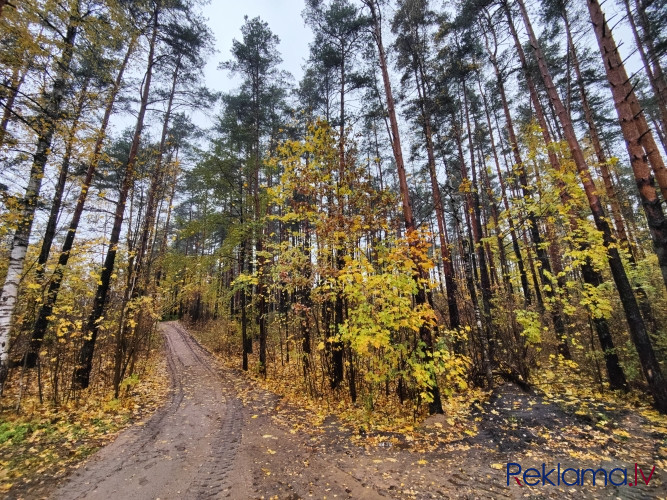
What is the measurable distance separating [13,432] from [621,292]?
41.9 ft

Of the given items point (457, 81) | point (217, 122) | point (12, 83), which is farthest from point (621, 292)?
point (217, 122)

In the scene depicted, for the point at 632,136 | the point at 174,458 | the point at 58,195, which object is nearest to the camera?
the point at 174,458

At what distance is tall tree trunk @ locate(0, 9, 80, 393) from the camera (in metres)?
5.44

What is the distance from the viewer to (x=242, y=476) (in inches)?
157

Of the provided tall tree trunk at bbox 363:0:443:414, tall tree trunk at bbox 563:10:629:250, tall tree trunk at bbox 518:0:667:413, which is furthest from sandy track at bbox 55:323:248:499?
tall tree trunk at bbox 563:10:629:250

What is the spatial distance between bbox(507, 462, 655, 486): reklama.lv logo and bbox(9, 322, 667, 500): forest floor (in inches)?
2.2

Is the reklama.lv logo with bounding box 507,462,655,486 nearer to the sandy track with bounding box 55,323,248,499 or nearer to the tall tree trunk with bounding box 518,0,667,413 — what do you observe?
the tall tree trunk with bounding box 518,0,667,413

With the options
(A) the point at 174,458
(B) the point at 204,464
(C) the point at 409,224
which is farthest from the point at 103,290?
(C) the point at 409,224

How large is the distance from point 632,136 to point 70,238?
1546cm

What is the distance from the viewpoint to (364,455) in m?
4.57

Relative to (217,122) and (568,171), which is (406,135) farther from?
(217,122)

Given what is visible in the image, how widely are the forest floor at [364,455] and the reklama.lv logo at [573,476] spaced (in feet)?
0.18

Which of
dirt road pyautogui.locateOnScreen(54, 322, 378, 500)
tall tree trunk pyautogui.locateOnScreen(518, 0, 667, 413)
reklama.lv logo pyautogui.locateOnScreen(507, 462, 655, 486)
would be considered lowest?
reklama.lv logo pyautogui.locateOnScreen(507, 462, 655, 486)

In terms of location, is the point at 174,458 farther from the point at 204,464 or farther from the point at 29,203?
the point at 29,203
